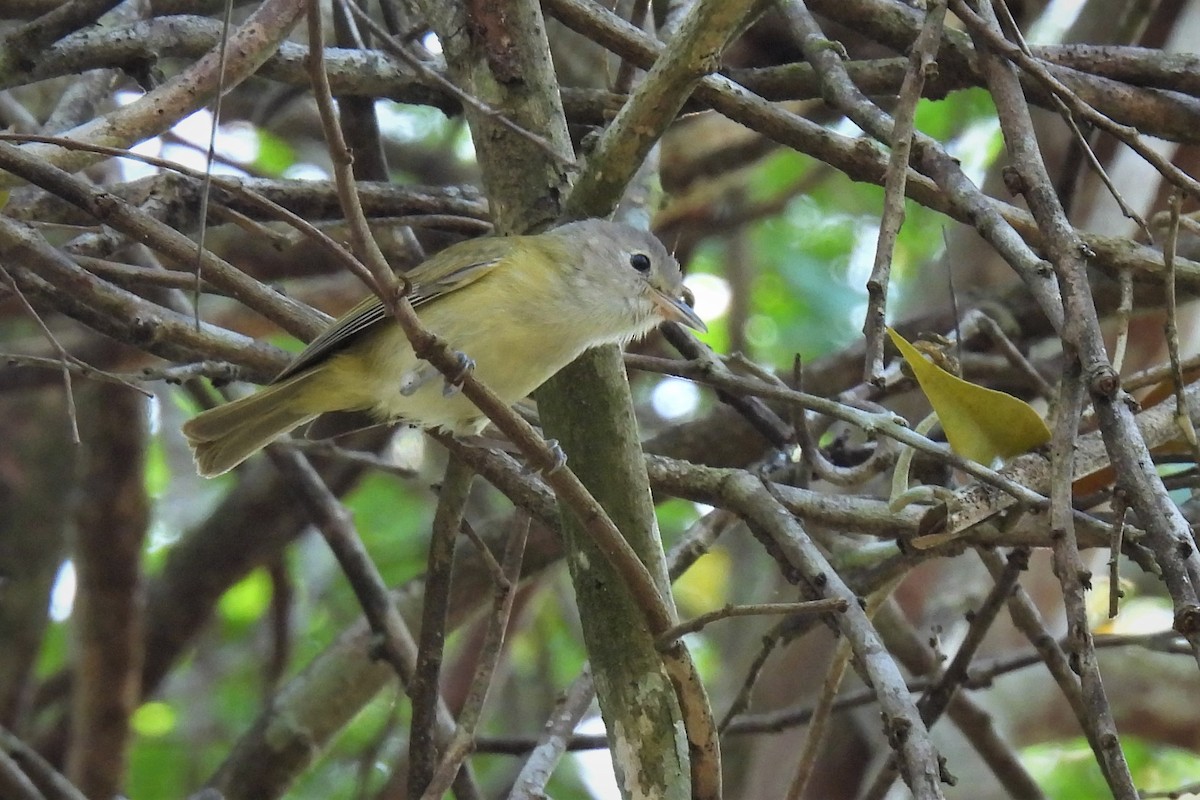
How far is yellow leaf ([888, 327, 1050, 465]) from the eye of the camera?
2.38 m

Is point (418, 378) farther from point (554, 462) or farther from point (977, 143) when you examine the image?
point (977, 143)

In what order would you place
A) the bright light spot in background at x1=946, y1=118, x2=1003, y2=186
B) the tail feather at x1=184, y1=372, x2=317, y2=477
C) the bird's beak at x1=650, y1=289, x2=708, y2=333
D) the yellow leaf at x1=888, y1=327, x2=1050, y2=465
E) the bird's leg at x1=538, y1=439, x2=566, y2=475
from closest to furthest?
the bird's leg at x1=538, y1=439, x2=566, y2=475 < the yellow leaf at x1=888, y1=327, x2=1050, y2=465 < the tail feather at x1=184, y1=372, x2=317, y2=477 < the bird's beak at x1=650, y1=289, x2=708, y2=333 < the bright light spot in background at x1=946, y1=118, x2=1003, y2=186

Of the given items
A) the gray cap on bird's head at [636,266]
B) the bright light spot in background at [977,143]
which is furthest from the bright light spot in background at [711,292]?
the gray cap on bird's head at [636,266]

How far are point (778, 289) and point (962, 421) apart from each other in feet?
16.5

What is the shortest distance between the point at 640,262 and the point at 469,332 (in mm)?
585

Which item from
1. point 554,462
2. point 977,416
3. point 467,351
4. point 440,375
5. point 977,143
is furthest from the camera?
point 977,143

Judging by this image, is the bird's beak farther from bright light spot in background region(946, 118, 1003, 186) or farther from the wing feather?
bright light spot in background region(946, 118, 1003, 186)

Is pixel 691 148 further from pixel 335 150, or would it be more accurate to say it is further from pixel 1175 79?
pixel 335 150

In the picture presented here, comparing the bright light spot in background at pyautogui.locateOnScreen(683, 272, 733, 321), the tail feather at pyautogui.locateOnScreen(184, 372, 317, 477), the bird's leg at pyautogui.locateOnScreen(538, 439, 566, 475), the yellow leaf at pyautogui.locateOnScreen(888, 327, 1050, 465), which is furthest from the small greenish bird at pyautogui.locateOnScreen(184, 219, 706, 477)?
the bright light spot in background at pyautogui.locateOnScreen(683, 272, 733, 321)

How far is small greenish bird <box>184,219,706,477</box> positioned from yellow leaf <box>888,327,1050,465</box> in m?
0.96

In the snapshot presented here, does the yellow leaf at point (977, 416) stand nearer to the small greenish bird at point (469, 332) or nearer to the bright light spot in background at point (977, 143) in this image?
the small greenish bird at point (469, 332)

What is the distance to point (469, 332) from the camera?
10.9 ft

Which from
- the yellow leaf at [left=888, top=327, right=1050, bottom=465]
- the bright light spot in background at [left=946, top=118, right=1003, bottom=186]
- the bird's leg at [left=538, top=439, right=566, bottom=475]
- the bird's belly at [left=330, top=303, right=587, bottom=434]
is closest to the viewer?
the bird's leg at [left=538, top=439, right=566, bottom=475]

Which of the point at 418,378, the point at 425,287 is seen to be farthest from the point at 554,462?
the point at 425,287
